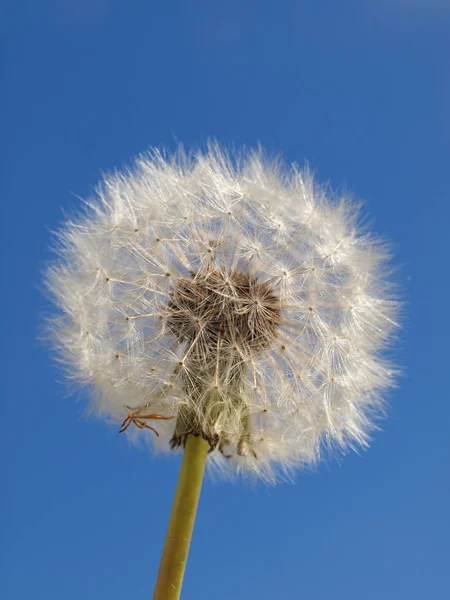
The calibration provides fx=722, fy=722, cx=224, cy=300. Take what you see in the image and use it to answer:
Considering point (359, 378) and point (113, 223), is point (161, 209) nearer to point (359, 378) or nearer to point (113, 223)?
point (113, 223)

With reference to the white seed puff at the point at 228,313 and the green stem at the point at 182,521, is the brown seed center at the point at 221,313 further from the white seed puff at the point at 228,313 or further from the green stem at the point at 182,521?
the green stem at the point at 182,521

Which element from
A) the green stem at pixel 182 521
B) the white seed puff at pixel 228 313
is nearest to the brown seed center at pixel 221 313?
the white seed puff at pixel 228 313

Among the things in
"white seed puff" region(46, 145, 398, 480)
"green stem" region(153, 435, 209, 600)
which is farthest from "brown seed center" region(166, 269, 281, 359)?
"green stem" region(153, 435, 209, 600)

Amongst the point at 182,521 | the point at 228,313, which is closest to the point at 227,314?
the point at 228,313

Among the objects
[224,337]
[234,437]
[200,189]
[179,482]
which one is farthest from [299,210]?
[179,482]

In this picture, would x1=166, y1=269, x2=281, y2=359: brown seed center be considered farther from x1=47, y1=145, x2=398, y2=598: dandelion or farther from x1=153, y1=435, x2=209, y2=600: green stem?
x1=153, y1=435, x2=209, y2=600: green stem
